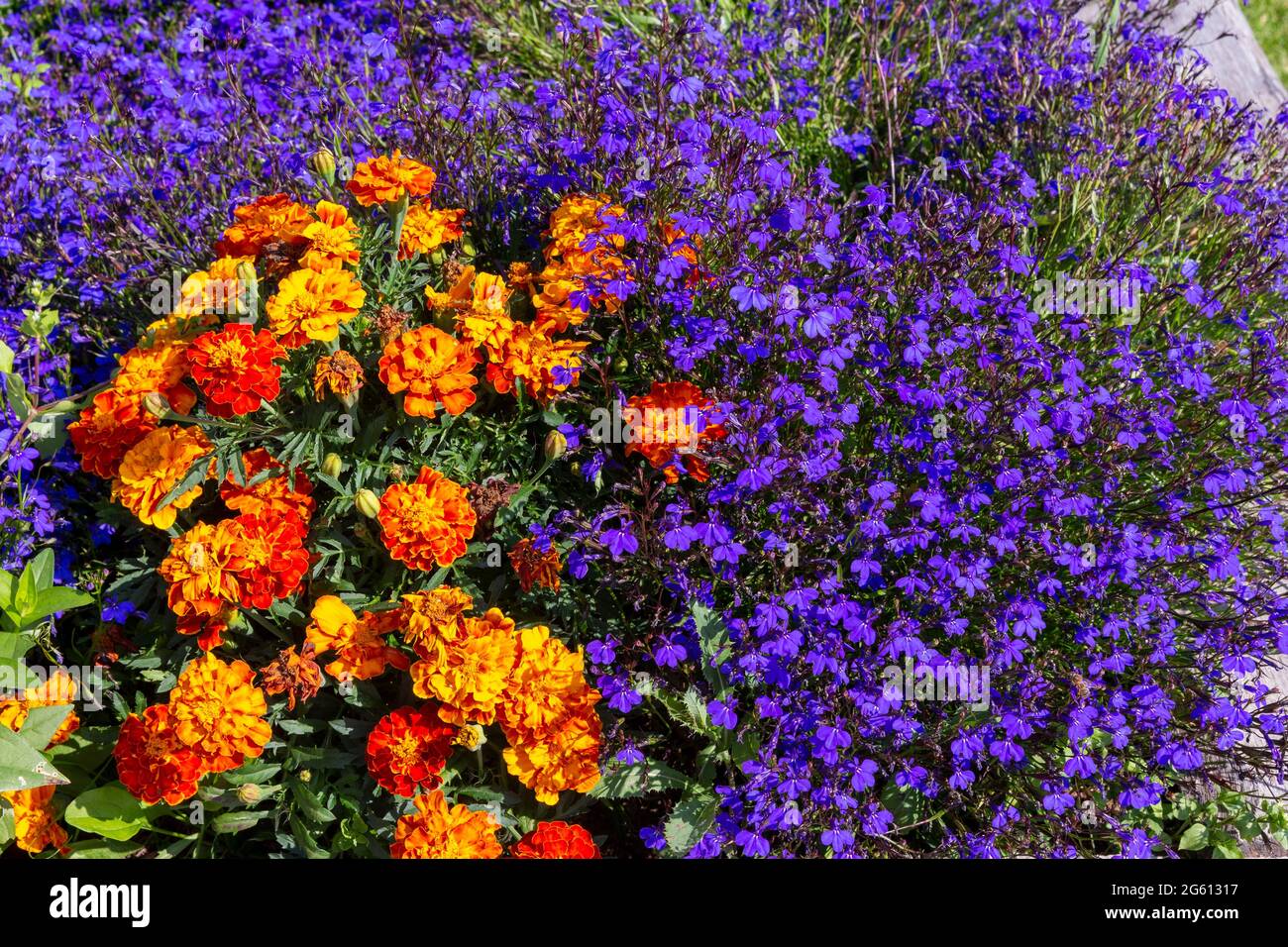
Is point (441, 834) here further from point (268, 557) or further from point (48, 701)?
point (48, 701)

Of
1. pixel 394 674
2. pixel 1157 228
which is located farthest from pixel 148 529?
pixel 1157 228

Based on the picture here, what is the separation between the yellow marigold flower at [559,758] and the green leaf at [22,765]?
925mm

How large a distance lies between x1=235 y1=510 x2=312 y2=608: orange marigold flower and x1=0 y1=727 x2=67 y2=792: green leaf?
0.51 metres

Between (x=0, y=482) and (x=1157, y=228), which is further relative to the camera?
(x=1157, y=228)

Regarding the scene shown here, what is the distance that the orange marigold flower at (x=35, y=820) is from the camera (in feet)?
7.79

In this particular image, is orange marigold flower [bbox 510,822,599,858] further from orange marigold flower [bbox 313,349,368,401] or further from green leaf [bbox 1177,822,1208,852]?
green leaf [bbox 1177,822,1208,852]

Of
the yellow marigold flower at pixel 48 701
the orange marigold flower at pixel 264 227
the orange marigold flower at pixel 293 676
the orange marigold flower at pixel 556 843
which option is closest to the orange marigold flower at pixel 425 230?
the orange marigold flower at pixel 264 227

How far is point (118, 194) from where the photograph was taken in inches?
134

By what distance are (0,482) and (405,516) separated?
1.35m

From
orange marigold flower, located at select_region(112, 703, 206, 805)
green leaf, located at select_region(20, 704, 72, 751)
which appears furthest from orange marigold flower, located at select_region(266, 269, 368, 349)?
green leaf, located at select_region(20, 704, 72, 751)

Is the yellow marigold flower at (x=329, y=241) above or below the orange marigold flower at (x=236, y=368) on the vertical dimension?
above

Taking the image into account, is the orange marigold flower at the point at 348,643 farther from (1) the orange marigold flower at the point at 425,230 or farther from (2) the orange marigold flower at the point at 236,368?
(1) the orange marigold flower at the point at 425,230

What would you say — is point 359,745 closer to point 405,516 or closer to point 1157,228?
point 405,516

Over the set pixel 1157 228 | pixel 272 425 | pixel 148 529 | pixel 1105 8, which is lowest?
pixel 148 529
